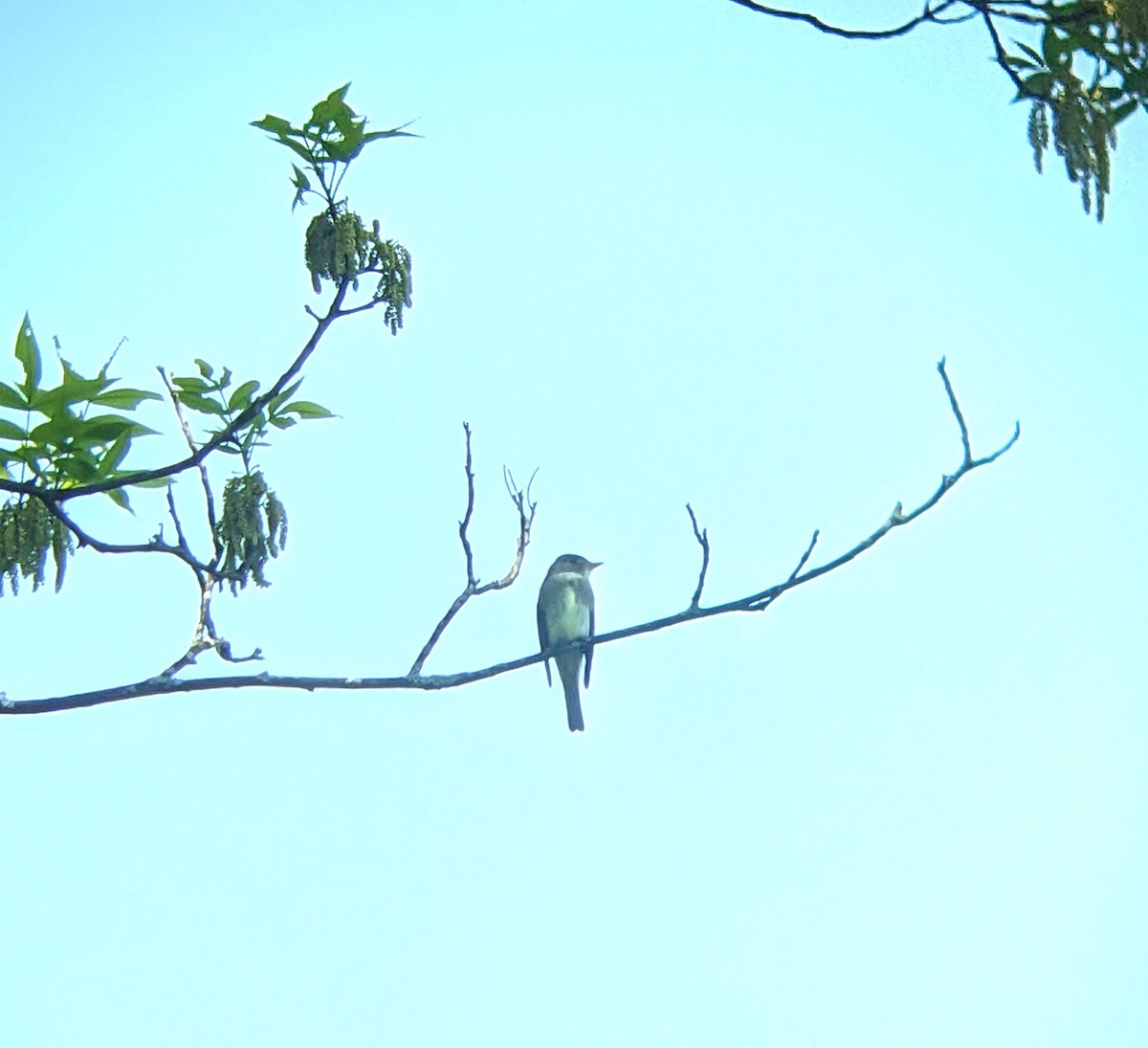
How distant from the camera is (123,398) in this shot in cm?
490

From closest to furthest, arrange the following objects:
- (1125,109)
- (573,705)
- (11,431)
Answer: (1125,109) < (11,431) < (573,705)

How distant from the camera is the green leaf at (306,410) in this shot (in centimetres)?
518

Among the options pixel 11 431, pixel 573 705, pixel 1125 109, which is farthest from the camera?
pixel 573 705

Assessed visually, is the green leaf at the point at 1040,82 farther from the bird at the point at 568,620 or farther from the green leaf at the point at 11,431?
the bird at the point at 568,620

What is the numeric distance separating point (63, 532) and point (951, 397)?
2.58 metres

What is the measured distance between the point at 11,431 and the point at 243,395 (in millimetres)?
705

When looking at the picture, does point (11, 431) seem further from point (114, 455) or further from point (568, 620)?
point (568, 620)

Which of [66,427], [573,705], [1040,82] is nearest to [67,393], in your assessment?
[66,427]

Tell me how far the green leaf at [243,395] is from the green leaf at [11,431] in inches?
25.1

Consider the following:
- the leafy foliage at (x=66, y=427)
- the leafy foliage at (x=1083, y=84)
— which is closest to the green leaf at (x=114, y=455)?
the leafy foliage at (x=66, y=427)

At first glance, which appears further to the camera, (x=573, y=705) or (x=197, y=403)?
(x=573, y=705)

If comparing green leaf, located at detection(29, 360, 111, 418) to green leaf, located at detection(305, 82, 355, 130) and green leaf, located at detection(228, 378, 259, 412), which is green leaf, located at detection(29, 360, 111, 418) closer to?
green leaf, located at detection(228, 378, 259, 412)

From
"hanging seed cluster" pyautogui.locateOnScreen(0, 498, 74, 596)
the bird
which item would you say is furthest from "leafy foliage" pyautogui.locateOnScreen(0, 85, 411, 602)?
Result: the bird

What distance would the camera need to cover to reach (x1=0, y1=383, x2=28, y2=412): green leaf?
4762 millimetres
